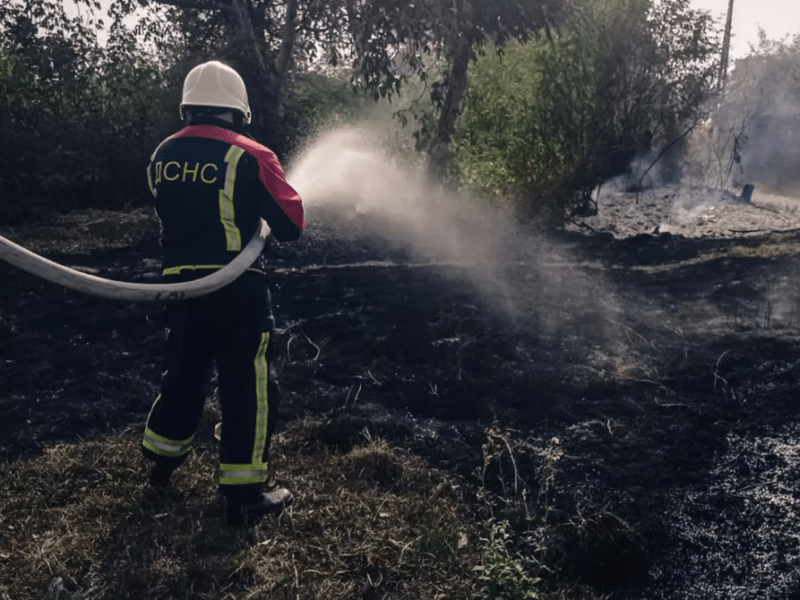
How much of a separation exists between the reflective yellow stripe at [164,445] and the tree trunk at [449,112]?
786 centimetres

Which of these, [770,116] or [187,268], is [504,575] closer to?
[187,268]

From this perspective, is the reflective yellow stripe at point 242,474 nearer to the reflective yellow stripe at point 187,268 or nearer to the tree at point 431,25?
the reflective yellow stripe at point 187,268

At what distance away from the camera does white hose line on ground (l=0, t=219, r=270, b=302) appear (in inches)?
112

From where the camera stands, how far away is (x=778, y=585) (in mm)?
2953

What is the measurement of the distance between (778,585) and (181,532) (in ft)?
8.24

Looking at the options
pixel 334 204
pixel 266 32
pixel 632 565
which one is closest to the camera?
pixel 632 565

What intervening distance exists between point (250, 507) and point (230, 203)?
1.40m

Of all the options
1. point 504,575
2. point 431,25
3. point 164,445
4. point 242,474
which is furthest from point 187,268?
point 431,25

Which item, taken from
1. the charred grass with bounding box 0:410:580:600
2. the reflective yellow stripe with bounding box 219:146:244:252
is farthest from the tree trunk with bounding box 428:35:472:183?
the charred grass with bounding box 0:410:580:600

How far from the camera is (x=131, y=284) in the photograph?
319cm

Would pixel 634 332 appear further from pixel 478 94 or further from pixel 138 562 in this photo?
pixel 478 94

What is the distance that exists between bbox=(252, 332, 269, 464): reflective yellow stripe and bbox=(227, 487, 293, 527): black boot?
0.17 meters

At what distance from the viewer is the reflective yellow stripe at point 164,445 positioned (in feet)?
11.4

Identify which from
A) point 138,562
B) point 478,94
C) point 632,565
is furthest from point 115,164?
point 632,565
